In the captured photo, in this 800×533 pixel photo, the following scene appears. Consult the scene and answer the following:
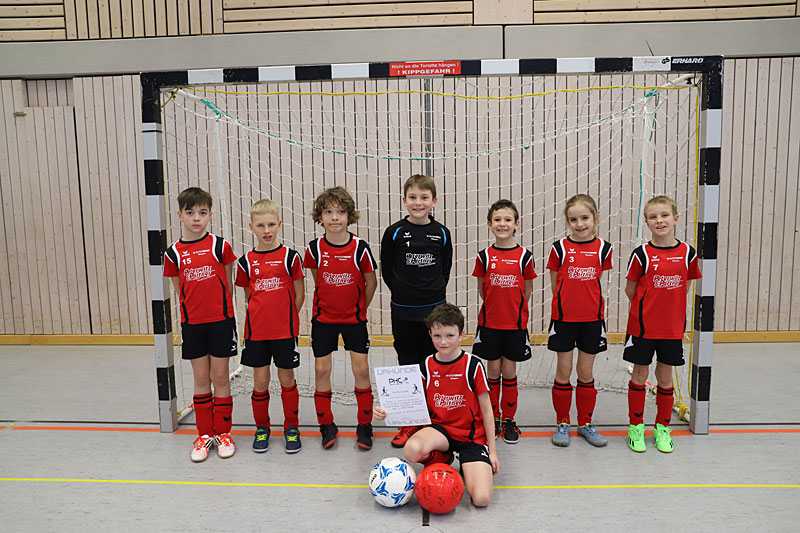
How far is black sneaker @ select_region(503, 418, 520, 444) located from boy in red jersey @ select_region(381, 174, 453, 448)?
71 cm

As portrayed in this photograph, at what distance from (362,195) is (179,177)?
2.30 meters

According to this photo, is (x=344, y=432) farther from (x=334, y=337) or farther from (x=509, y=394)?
(x=509, y=394)

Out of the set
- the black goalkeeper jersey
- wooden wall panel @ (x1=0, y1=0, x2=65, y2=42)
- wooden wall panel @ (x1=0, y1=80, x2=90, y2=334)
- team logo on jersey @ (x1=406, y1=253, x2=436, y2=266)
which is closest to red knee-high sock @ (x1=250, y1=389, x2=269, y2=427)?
the black goalkeeper jersey

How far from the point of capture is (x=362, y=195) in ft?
21.7

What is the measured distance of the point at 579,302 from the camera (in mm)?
3623

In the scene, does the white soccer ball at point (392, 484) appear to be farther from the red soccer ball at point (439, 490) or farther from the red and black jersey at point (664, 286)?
the red and black jersey at point (664, 286)

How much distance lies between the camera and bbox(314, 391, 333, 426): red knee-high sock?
377 cm

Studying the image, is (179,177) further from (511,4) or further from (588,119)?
(588,119)

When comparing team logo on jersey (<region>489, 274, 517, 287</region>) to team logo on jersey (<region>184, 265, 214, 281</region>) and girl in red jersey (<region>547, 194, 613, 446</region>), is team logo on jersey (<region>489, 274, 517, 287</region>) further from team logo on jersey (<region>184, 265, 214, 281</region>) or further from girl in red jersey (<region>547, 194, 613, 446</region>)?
team logo on jersey (<region>184, 265, 214, 281</region>)

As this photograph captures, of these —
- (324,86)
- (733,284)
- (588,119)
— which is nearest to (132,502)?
(324,86)

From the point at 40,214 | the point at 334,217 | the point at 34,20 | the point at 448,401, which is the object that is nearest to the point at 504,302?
the point at 448,401

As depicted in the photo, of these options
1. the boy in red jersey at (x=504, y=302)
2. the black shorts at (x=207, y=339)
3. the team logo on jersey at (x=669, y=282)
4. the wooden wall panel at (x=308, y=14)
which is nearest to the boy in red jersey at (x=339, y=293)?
the black shorts at (x=207, y=339)

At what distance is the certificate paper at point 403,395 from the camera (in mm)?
3094

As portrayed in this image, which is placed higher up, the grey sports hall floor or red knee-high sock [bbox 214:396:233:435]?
red knee-high sock [bbox 214:396:233:435]
